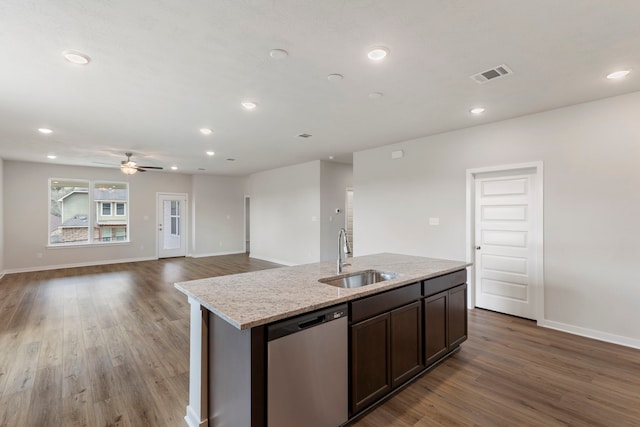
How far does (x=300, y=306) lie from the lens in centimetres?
172

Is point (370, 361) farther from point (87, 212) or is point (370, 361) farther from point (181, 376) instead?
point (87, 212)

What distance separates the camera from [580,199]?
3.51 m

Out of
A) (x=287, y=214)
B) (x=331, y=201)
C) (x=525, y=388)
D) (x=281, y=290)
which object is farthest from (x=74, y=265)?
(x=525, y=388)

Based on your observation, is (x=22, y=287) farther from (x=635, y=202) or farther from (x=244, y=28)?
(x=635, y=202)

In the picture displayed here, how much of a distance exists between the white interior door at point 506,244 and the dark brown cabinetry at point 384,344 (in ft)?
7.80

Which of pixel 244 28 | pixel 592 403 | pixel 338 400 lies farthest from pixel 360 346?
pixel 244 28

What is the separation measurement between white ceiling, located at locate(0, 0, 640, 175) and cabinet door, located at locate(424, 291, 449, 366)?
210 centimetres

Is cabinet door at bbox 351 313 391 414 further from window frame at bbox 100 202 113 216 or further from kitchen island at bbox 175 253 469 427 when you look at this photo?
window frame at bbox 100 202 113 216

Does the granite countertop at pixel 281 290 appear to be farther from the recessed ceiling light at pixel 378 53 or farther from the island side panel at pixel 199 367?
the recessed ceiling light at pixel 378 53

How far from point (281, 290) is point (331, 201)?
549cm

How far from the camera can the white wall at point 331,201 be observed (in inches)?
286

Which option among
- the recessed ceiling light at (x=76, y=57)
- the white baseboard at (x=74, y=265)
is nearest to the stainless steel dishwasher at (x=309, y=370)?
the recessed ceiling light at (x=76, y=57)

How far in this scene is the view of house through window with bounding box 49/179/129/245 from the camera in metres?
7.83

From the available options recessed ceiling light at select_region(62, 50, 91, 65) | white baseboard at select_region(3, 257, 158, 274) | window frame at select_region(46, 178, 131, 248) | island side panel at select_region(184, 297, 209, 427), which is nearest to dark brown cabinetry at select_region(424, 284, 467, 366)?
island side panel at select_region(184, 297, 209, 427)
